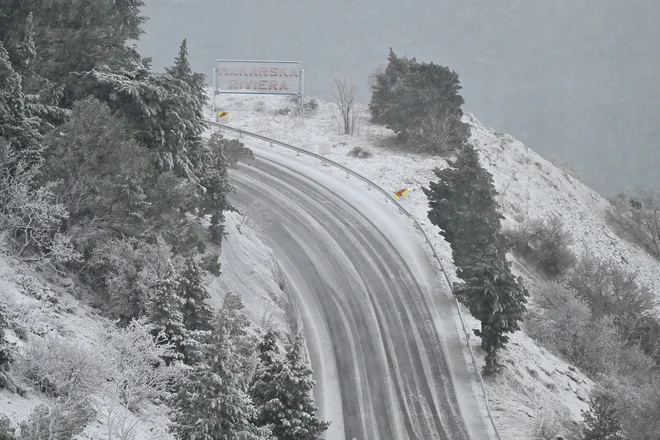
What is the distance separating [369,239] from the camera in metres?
48.0

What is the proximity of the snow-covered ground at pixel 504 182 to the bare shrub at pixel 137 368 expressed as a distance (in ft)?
67.9

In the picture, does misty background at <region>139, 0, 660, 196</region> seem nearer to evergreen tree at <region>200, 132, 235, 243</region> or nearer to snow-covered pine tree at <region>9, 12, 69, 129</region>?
evergreen tree at <region>200, 132, 235, 243</region>

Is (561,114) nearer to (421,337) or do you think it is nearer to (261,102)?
(261,102)

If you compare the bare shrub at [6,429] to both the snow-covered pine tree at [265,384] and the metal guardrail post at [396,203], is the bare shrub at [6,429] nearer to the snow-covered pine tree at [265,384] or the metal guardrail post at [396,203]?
the snow-covered pine tree at [265,384]

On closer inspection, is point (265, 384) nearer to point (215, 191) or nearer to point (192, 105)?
point (215, 191)

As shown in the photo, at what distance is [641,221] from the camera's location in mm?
71000

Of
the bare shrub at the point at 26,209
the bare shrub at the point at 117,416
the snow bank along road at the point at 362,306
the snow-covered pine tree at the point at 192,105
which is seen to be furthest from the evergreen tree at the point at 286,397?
the snow-covered pine tree at the point at 192,105

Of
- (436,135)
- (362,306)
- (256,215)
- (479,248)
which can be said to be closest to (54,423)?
(362,306)

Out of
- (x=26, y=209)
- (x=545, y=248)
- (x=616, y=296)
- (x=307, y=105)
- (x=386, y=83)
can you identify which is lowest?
(x=616, y=296)

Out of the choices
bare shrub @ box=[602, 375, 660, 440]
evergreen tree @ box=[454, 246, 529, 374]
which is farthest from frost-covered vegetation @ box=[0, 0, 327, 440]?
bare shrub @ box=[602, 375, 660, 440]

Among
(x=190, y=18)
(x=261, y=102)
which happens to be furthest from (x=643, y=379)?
(x=190, y=18)

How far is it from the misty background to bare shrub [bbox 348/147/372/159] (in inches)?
2537

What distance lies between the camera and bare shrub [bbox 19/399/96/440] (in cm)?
1678

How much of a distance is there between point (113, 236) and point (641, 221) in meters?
57.7
